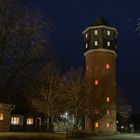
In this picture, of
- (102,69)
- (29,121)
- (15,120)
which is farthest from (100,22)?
(15,120)

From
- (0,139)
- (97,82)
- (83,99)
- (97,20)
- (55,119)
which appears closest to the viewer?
(0,139)

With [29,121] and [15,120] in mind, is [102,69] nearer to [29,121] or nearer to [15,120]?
[29,121]

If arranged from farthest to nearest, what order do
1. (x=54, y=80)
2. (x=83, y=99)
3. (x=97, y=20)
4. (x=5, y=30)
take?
(x=97, y=20) < (x=83, y=99) < (x=54, y=80) < (x=5, y=30)

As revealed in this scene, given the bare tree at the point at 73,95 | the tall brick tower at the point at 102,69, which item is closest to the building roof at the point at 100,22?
the tall brick tower at the point at 102,69

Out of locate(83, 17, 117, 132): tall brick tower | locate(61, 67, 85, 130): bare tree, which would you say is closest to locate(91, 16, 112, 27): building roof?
locate(83, 17, 117, 132): tall brick tower

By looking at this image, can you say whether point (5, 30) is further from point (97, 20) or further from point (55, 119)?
point (97, 20)

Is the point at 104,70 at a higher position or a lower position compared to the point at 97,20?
lower

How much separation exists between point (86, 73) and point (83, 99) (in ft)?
49.1

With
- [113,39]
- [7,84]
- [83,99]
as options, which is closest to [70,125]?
[83,99]

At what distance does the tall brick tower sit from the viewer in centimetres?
8431

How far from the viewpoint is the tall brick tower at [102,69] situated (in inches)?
3319

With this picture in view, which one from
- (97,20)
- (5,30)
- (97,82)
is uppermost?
(97,20)

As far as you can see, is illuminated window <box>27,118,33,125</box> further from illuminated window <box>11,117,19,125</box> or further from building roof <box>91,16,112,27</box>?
building roof <box>91,16,112,27</box>

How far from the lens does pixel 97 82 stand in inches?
3383
